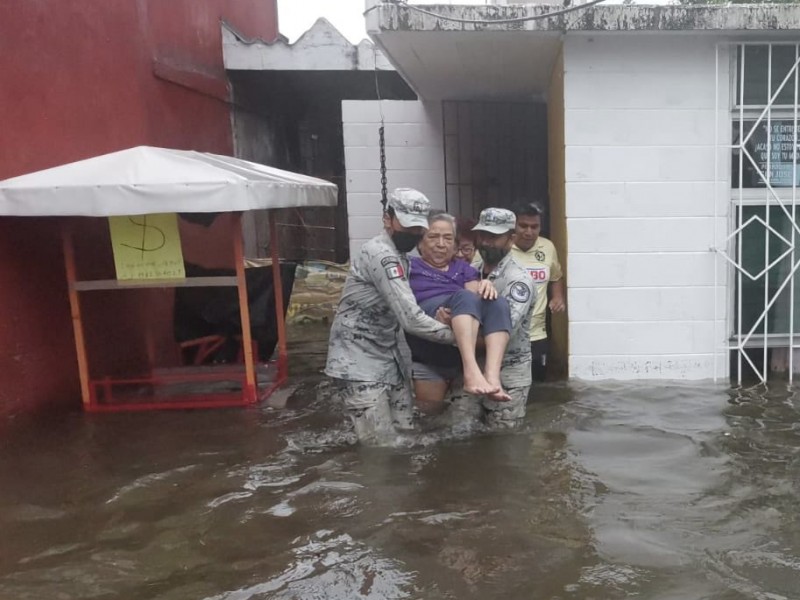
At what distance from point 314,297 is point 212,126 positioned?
2.51 m

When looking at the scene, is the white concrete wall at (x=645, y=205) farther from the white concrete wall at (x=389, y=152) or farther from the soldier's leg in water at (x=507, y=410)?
the white concrete wall at (x=389, y=152)

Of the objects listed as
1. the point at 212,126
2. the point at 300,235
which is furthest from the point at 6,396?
the point at 300,235

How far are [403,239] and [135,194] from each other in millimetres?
1758

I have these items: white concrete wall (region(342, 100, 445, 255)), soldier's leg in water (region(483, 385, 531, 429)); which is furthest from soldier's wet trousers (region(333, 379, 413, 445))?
white concrete wall (region(342, 100, 445, 255))

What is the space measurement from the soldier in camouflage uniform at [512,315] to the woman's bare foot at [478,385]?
40 cm

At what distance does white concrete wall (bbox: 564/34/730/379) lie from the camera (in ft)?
17.3

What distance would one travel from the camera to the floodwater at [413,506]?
281cm

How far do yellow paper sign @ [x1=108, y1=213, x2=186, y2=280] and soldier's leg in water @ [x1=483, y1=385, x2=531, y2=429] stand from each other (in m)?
2.41

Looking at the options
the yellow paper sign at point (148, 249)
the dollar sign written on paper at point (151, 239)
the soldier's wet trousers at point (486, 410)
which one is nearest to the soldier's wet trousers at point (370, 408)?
the soldier's wet trousers at point (486, 410)

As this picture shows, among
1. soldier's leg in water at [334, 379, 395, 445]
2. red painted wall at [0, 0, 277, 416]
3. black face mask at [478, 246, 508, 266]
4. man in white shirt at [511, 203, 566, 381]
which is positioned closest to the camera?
soldier's leg in water at [334, 379, 395, 445]

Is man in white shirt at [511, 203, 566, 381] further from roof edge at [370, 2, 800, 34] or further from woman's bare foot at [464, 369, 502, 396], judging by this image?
woman's bare foot at [464, 369, 502, 396]

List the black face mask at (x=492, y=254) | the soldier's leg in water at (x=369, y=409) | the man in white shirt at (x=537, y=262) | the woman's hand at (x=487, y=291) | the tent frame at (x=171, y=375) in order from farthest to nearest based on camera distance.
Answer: the man in white shirt at (x=537, y=262) → the tent frame at (x=171, y=375) → the black face mask at (x=492, y=254) → the soldier's leg in water at (x=369, y=409) → the woman's hand at (x=487, y=291)

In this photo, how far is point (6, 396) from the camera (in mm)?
4789

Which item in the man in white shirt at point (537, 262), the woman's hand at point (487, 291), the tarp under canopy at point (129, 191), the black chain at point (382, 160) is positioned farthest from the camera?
the black chain at point (382, 160)
